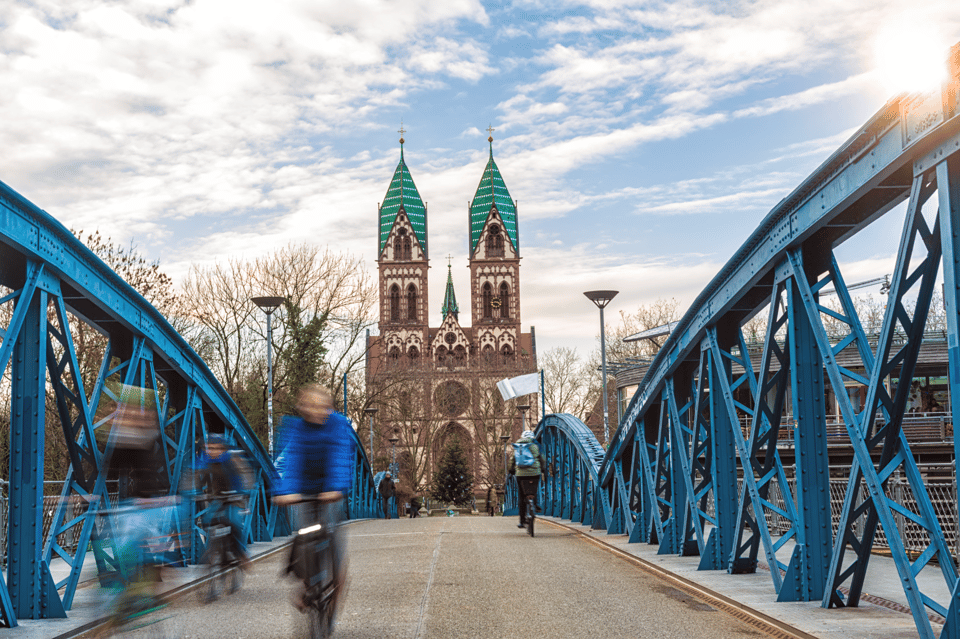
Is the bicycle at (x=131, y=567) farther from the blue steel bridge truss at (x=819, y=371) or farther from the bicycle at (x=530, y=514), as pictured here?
the bicycle at (x=530, y=514)

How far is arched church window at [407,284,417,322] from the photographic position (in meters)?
103

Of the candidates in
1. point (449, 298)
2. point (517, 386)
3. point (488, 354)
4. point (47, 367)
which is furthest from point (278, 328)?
point (449, 298)

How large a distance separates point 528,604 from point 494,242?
97549mm

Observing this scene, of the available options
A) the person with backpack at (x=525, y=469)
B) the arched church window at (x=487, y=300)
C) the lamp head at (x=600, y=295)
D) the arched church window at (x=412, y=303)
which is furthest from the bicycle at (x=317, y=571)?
the arched church window at (x=412, y=303)

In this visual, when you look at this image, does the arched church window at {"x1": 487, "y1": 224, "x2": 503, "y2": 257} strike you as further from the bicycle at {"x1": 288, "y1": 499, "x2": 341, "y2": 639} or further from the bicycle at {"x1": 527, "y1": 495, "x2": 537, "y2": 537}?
the bicycle at {"x1": 288, "y1": 499, "x2": 341, "y2": 639}

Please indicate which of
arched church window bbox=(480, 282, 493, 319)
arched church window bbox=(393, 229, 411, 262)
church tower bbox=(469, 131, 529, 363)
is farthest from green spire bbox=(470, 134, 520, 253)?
arched church window bbox=(393, 229, 411, 262)

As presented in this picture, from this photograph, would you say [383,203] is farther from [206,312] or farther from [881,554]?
[881,554]

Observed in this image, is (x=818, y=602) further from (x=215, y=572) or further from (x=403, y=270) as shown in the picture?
(x=403, y=270)

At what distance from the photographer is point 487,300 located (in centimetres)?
10319

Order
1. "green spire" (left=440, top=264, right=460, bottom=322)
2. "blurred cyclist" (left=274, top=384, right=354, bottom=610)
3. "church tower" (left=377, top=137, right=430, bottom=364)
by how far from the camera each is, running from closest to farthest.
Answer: "blurred cyclist" (left=274, top=384, right=354, bottom=610) < "church tower" (left=377, top=137, right=430, bottom=364) < "green spire" (left=440, top=264, right=460, bottom=322)

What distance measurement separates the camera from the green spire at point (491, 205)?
346 ft

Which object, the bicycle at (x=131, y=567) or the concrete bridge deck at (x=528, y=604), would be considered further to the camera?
the concrete bridge deck at (x=528, y=604)

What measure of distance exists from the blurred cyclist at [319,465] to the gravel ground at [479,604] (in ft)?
2.63

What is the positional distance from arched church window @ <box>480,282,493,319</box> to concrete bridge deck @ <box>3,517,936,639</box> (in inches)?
3540
